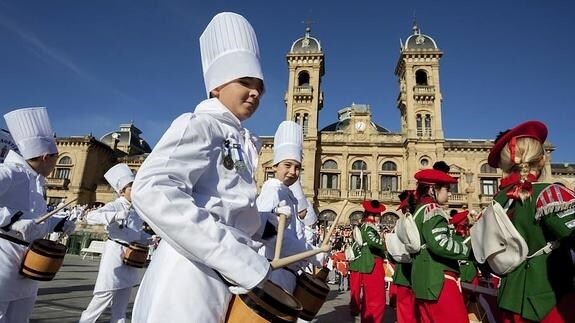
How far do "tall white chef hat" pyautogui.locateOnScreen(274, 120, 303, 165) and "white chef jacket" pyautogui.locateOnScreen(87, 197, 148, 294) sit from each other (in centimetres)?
272

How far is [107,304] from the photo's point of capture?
15.0ft

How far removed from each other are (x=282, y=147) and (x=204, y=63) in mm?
2308

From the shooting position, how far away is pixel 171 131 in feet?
5.17

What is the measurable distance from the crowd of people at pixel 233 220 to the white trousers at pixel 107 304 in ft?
0.05

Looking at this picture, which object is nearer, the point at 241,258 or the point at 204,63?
the point at 241,258

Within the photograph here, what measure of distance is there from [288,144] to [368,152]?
3242 cm

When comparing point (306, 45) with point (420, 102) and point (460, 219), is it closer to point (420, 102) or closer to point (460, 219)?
point (420, 102)

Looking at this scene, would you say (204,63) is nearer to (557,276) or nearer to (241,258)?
(241,258)

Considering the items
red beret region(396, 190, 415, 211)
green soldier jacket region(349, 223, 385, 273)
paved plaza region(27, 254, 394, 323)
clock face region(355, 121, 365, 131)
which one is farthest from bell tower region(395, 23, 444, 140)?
red beret region(396, 190, 415, 211)

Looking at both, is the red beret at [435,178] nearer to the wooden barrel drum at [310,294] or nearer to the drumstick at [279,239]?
the wooden barrel drum at [310,294]

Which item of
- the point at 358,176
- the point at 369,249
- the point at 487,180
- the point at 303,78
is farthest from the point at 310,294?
the point at 303,78

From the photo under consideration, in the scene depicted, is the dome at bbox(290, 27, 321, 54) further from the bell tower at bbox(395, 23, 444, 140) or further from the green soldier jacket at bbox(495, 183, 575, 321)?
the green soldier jacket at bbox(495, 183, 575, 321)

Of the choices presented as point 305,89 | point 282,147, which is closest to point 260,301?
point 282,147

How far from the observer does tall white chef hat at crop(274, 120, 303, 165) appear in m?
4.23
